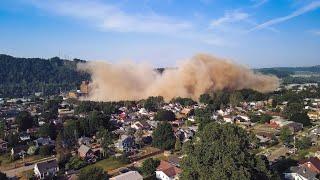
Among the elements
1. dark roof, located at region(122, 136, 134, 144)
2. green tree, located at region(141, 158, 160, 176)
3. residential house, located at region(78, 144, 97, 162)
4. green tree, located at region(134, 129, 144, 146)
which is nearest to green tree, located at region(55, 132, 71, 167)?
residential house, located at region(78, 144, 97, 162)

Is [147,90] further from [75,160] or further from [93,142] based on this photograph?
[75,160]

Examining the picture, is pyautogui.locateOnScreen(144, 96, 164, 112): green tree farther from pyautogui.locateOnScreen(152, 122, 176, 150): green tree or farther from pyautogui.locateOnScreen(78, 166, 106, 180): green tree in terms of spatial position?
pyautogui.locateOnScreen(78, 166, 106, 180): green tree

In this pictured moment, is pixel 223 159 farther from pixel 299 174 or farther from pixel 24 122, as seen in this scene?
pixel 24 122

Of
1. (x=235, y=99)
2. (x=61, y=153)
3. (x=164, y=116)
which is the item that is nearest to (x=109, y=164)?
(x=61, y=153)

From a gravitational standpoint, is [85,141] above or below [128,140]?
below

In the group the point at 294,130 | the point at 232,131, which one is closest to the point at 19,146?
the point at 232,131

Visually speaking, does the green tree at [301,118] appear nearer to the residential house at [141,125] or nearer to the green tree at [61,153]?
the residential house at [141,125]
